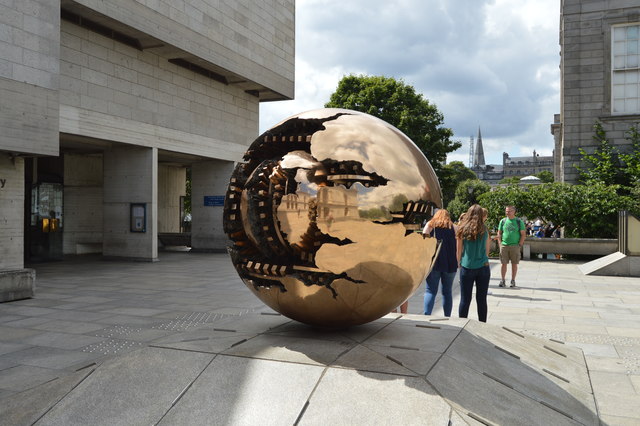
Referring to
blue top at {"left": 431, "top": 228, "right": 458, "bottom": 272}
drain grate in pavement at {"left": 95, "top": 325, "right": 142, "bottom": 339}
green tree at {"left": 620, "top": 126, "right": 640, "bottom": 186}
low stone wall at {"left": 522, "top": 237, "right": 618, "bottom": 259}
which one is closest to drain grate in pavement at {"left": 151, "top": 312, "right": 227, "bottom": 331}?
drain grate in pavement at {"left": 95, "top": 325, "right": 142, "bottom": 339}

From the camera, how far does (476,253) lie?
21.9 ft

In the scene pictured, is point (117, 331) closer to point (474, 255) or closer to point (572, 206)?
point (474, 255)

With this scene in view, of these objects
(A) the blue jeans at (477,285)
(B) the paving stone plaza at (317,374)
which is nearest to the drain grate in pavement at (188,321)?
(B) the paving stone plaza at (317,374)

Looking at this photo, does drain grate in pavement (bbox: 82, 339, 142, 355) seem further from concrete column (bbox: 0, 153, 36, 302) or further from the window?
the window

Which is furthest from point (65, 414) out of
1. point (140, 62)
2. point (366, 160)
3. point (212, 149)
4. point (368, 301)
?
Result: point (212, 149)

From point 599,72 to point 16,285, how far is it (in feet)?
83.0

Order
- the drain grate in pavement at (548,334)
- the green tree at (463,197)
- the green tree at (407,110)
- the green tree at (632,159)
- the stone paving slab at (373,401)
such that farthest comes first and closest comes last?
the green tree at (463,197)
the green tree at (407,110)
the green tree at (632,159)
the drain grate in pavement at (548,334)
the stone paving slab at (373,401)

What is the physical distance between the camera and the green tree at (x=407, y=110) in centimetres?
3566

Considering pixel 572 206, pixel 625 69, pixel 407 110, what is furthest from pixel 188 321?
pixel 407 110

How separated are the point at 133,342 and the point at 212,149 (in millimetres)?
15429

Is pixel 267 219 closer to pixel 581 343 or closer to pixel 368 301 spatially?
pixel 368 301

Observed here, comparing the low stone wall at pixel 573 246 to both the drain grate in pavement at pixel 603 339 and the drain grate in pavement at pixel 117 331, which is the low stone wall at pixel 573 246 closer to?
the drain grate in pavement at pixel 603 339

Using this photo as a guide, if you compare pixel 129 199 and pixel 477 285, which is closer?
pixel 477 285

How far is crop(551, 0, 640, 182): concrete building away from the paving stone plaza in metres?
19.8
